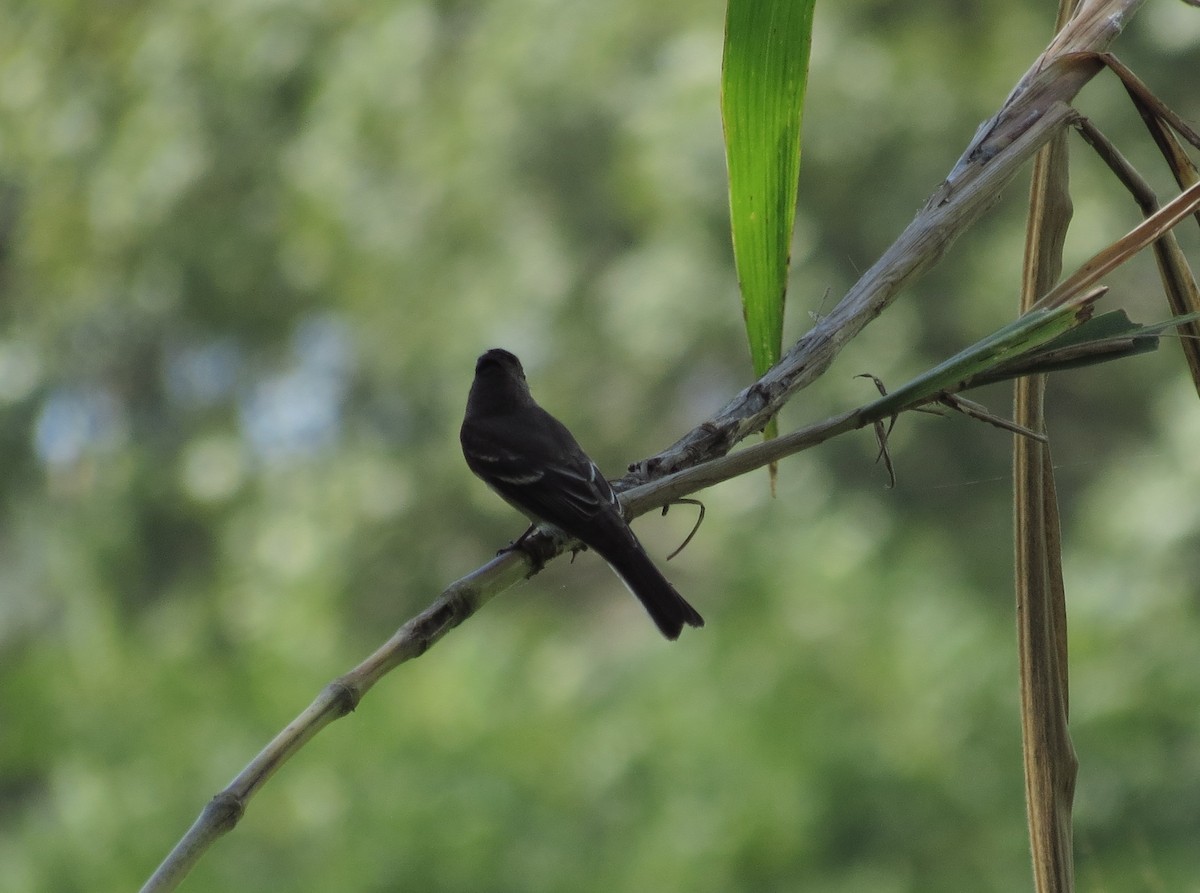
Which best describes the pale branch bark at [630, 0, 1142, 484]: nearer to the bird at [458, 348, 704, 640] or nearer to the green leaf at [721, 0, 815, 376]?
the green leaf at [721, 0, 815, 376]

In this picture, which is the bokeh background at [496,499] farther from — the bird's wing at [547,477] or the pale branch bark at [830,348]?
the pale branch bark at [830,348]

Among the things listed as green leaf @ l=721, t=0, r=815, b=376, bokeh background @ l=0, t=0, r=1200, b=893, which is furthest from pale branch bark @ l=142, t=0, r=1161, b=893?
bokeh background @ l=0, t=0, r=1200, b=893

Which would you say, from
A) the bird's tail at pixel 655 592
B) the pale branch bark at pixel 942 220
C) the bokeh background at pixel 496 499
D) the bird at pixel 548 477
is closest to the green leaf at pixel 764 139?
the pale branch bark at pixel 942 220

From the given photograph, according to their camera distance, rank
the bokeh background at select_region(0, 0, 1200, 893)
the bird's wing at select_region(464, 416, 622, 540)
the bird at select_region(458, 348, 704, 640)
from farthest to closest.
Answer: the bokeh background at select_region(0, 0, 1200, 893)
the bird's wing at select_region(464, 416, 622, 540)
the bird at select_region(458, 348, 704, 640)

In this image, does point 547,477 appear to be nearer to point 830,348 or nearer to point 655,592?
point 655,592

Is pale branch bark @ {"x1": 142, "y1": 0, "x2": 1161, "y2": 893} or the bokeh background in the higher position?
the bokeh background

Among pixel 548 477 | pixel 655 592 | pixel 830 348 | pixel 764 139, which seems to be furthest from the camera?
pixel 548 477

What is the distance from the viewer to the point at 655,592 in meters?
1.91

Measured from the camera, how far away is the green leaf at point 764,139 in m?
1.33

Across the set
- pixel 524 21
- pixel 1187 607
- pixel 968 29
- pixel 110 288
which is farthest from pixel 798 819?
pixel 110 288

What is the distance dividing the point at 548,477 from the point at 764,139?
110 cm

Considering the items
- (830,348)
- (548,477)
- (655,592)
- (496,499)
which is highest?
(496,499)

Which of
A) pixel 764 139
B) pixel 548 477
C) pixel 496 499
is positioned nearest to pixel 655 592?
pixel 548 477

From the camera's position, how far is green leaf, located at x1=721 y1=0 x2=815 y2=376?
4.35ft
